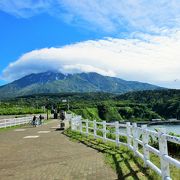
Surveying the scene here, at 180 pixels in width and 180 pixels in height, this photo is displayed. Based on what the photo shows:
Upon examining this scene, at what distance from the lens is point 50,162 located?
1309 cm

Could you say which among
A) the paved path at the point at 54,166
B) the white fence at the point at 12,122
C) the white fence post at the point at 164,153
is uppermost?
the white fence at the point at 12,122

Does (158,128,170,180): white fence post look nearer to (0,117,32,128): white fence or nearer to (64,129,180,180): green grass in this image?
(64,129,180,180): green grass

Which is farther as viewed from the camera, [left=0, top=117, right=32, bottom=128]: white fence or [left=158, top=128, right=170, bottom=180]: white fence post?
[left=0, top=117, right=32, bottom=128]: white fence

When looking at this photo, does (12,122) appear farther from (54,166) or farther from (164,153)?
(164,153)

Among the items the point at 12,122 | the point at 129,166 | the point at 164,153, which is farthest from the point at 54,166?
the point at 12,122

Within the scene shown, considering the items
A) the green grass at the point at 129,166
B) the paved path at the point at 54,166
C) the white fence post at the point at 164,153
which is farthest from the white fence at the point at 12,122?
the white fence post at the point at 164,153

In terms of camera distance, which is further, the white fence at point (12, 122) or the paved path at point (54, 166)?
the white fence at point (12, 122)

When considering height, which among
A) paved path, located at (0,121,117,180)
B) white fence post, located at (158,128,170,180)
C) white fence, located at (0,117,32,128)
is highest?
white fence, located at (0,117,32,128)

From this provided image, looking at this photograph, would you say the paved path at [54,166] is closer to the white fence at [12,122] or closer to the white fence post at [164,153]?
the white fence post at [164,153]

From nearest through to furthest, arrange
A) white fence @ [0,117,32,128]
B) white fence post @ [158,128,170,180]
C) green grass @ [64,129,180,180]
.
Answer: white fence post @ [158,128,170,180]
green grass @ [64,129,180,180]
white fence @ [0,117,32,128]

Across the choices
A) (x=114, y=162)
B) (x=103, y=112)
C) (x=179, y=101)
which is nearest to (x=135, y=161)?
(x=114, y=162)

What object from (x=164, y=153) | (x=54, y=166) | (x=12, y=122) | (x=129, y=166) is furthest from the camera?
(x=12, y=122)

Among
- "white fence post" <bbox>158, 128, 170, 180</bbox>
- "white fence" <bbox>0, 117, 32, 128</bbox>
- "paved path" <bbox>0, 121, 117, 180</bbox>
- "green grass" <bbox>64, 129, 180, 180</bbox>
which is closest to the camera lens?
"white fence post" <bbox>158, 128, 170, 180</bbox>

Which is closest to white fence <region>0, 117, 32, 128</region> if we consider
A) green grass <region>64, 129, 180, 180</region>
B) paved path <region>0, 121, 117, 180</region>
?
paved path <region>0, 121, 117, 180</region>
